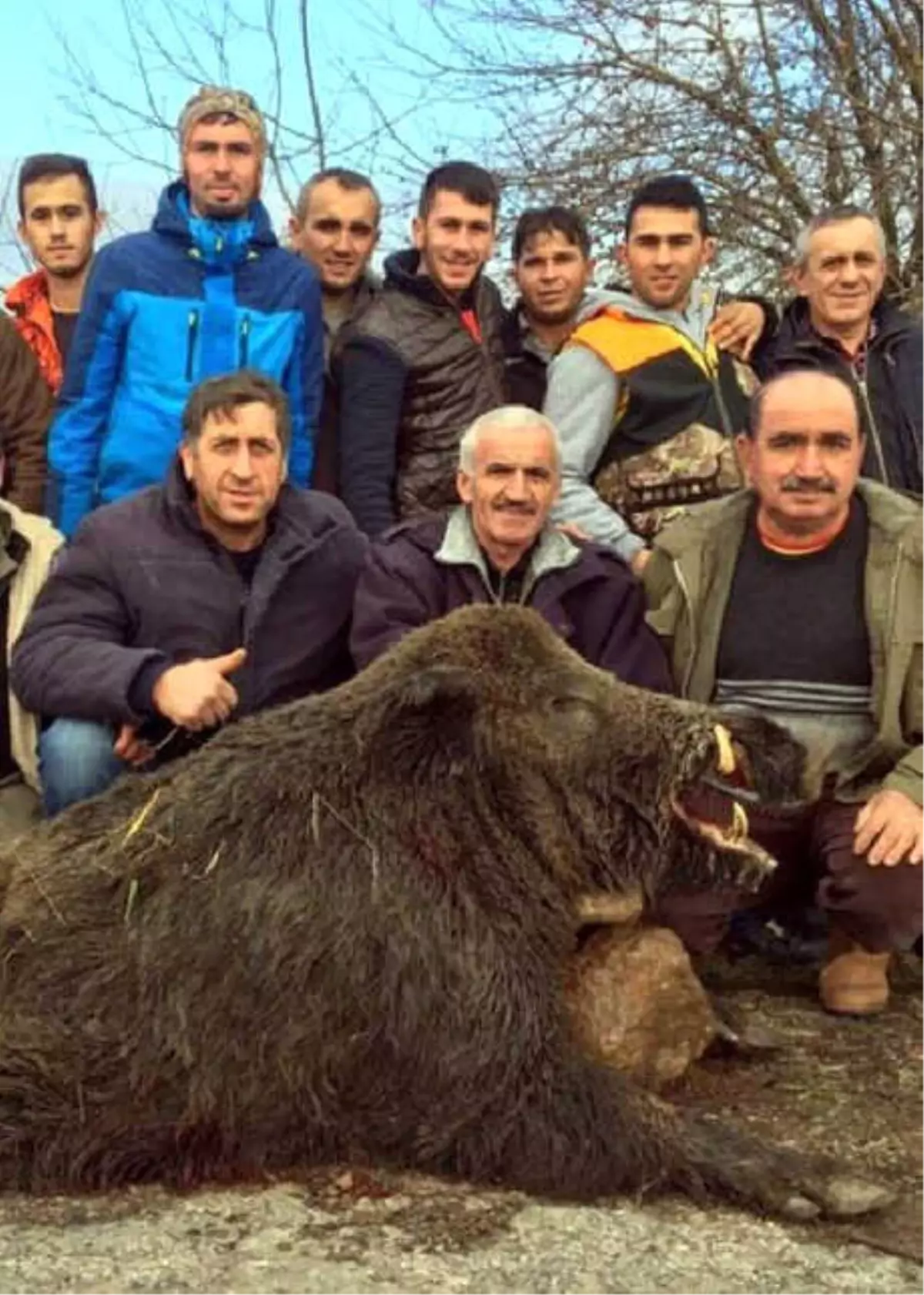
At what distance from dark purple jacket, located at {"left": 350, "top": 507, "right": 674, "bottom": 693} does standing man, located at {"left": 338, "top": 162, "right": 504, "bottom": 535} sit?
94cm

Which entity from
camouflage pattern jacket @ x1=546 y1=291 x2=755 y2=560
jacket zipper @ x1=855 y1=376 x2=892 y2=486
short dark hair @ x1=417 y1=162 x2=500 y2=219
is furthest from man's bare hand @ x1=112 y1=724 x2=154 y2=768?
jacket zipper @ x1=855 y1=376 x2=892 y2=486

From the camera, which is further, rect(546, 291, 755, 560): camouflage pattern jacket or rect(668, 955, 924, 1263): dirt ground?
rect(546, 291, 755, 560): camouflage pattern jacket

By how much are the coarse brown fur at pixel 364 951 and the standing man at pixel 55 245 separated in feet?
8.89

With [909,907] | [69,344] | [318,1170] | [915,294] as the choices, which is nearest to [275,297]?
[69,344]

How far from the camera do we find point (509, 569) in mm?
5191

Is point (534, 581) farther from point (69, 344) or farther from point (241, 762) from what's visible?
point (69, 344)

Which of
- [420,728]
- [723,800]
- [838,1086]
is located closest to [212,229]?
[420,728]

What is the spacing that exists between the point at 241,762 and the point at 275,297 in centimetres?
239

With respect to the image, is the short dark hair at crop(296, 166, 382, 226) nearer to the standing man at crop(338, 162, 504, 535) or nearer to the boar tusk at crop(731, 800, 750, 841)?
the standing man at crop(338, 162, 504, 535)

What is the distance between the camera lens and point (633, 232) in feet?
20.3

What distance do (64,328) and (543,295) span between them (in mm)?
1709

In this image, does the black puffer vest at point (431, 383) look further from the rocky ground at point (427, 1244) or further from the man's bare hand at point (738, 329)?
the rocky ground at point (427, 1244)

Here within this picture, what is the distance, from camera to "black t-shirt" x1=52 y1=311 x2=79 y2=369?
6438mm

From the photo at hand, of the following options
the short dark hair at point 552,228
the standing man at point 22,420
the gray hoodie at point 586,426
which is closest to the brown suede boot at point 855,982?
the gray hoodie at point 586,426
